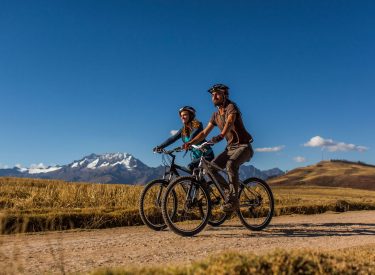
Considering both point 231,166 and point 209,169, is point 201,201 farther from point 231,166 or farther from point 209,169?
point 231,166

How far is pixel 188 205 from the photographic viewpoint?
1027 cm

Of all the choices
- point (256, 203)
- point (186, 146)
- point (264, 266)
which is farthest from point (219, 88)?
point (264, 266)

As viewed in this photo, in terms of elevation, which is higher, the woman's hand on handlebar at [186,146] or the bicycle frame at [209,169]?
the woman's hand on handlebar at [186,146]

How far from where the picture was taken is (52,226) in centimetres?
1044

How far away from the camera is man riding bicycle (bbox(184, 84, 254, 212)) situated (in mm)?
10148

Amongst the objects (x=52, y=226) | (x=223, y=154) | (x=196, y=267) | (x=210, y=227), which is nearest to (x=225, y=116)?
(x=223, y=154)

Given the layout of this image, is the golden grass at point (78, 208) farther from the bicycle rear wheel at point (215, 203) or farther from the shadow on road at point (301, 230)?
the shadow on road at point (301, 230)

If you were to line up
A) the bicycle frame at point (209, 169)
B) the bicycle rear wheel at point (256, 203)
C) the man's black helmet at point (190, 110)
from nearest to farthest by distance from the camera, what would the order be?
the bicycle frame at point (209, 169) → the bicycle rear wheel at point (256, 203) → the man's black helmet at point (190, 110)

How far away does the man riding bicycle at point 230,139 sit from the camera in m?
10.1

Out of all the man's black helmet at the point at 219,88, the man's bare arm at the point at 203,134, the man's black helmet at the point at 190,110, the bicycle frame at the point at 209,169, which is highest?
the man's black helmet at the point at 219,88

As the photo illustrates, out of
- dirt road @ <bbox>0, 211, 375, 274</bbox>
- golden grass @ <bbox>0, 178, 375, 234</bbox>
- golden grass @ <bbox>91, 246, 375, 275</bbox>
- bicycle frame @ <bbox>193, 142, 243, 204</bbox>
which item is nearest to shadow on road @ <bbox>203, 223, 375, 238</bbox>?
dirt road @ <bbox>0, 211, 375, 274</bbox>

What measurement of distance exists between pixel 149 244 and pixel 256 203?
362 cm

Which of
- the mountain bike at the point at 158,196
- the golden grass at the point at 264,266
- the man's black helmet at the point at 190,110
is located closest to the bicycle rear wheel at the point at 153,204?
the mountain bike at the point at 158,196

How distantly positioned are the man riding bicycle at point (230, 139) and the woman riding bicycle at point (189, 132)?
0.81 metres
